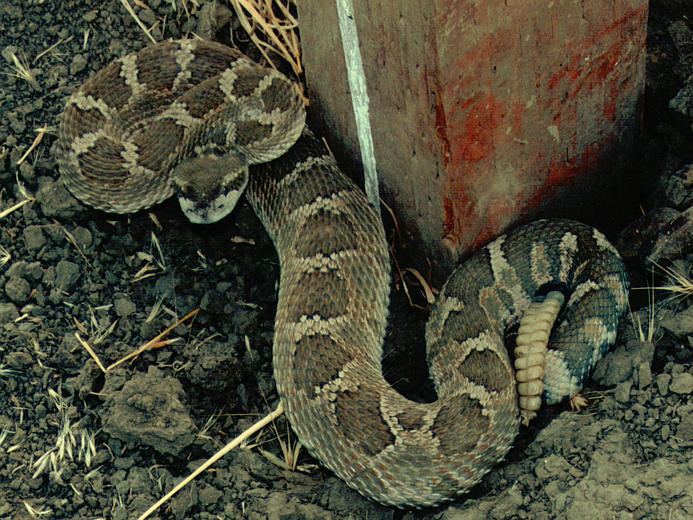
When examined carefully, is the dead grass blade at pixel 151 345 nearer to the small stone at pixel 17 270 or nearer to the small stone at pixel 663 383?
the small stone at pixel 17 270

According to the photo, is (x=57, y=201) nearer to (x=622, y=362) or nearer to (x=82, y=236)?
(x=82, y=236)

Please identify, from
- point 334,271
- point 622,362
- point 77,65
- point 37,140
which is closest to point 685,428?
point 622,362

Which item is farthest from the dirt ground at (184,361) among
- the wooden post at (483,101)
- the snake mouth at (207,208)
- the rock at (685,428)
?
the wooden post at (483,101)

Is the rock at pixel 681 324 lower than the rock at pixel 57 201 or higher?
higher

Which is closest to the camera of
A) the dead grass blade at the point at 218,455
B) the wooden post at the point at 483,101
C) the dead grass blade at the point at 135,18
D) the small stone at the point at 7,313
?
the wooden post at the point at 483,101

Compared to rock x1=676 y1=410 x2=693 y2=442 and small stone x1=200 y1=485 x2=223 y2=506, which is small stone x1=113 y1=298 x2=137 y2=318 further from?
rock x1=676 y1=410 x2=693 y2=442

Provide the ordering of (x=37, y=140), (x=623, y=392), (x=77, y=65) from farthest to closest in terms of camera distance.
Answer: (x=77, y=65)
(x=37, y=140)
(x=623, y=392)

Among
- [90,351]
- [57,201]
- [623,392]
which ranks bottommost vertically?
[90,351]

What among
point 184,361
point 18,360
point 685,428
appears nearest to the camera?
point 685,428

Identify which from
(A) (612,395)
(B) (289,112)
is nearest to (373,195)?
(B) (289,112)
